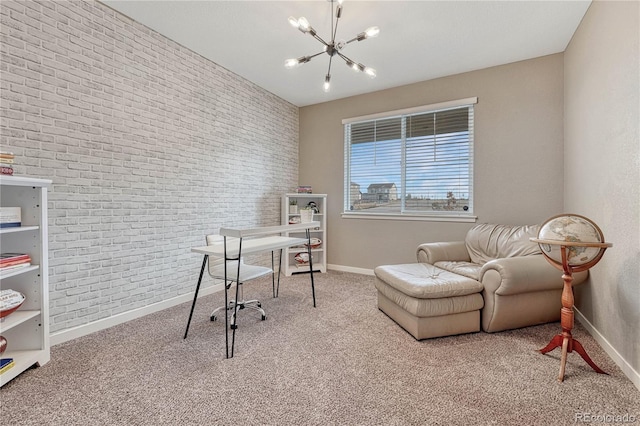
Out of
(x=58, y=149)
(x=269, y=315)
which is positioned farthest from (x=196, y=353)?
(x=58, y=149)

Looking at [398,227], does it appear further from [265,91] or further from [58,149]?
[58,149]

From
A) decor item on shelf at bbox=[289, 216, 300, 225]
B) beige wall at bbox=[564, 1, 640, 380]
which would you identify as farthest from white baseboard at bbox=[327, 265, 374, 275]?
beige wall at bbox=[564, 1, 640, 380]

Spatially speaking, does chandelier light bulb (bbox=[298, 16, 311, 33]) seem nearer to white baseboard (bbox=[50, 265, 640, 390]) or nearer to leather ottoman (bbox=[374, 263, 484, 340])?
leather ottoman (bbox=[374, 263, 484, 340])

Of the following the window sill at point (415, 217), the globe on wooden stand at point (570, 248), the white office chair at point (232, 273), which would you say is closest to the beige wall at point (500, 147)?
the window sill at point (415, 217)

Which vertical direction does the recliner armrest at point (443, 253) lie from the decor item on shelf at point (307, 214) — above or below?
below

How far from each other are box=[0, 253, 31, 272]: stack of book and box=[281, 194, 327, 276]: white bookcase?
278 centimetres

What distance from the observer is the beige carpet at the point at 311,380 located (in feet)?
4.84

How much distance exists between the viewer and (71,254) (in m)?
2.28

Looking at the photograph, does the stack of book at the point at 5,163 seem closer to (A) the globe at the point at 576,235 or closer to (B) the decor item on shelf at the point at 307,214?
(B) the decor item on shelf at the point at 307,214

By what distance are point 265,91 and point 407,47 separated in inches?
83.8

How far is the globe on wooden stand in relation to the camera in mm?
1755

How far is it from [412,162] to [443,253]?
1446mm

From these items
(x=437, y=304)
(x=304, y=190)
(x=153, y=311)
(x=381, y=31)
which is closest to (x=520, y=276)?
(x=437, y=304)

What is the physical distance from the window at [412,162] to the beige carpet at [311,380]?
190 cm
